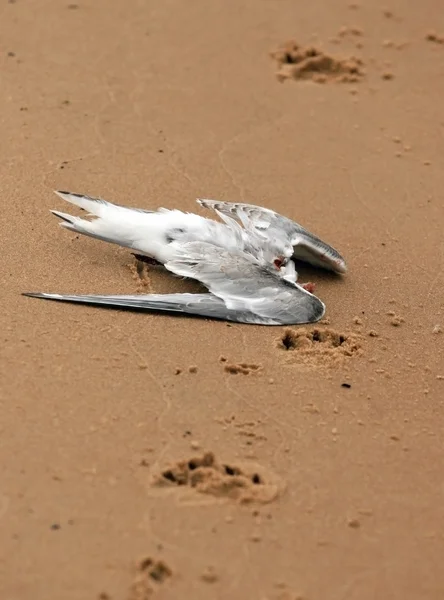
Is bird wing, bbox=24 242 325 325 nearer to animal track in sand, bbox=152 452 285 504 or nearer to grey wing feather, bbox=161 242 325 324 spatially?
grey wing feather, bbox=161 242 325 324

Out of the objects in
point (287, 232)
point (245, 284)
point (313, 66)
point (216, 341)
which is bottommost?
point (216, 341)

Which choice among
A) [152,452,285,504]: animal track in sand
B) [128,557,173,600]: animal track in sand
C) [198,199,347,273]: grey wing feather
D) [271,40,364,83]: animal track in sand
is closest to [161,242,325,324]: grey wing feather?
[198,199,347,273]: grey wing feather

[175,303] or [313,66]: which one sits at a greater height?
[313,66]

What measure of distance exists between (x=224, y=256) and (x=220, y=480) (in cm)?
127

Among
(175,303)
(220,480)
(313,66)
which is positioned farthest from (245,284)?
(313,66)

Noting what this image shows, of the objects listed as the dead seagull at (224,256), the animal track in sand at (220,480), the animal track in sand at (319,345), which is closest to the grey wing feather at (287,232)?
the dead seagull at (224,256)

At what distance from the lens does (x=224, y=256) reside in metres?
4.54

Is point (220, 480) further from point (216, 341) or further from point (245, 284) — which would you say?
point (245, 284)

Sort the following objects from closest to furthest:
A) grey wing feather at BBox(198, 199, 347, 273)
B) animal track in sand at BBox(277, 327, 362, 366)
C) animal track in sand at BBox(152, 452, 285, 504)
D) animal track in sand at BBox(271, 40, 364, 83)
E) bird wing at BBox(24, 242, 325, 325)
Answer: animal track in sand at BBox(152, 452, 285, 504), animal track in sand at BBox(277, 327, 362, 366), bird wing at BBox(24, 242, 325, 325), grey wing feather at BBox(198, 199, 347, 273), animal track in sand at BBox(271, 40, 364, 83)

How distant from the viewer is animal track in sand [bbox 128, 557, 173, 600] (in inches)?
123

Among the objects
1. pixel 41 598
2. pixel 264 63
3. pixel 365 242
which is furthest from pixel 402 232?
pixel 41 598

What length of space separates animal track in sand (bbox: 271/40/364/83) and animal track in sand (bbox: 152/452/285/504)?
3.38 metres

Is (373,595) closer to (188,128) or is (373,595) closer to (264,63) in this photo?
(188,128)

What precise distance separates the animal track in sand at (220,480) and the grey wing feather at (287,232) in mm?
1314
